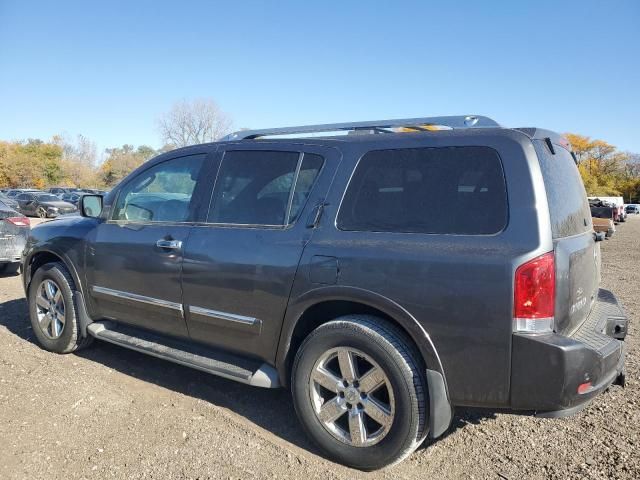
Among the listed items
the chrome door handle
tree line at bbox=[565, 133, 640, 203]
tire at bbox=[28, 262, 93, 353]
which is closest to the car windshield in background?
tire at bbox=[28, 262, 93, 353]

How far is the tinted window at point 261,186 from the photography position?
3.22 m

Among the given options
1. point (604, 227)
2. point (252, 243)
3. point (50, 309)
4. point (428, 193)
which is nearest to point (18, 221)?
point (50, 309)

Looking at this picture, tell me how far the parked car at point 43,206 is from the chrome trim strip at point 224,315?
27757mm

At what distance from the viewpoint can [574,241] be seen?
272 cm

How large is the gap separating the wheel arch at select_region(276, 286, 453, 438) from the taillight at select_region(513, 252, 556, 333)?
46 centimetres

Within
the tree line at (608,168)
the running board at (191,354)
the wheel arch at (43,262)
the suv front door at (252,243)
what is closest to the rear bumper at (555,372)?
the suv front door at (252,243)

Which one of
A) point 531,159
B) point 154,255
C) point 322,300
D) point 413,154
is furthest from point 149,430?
point 531,159

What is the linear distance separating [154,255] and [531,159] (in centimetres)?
263

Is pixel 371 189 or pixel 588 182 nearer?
pixel 371 189

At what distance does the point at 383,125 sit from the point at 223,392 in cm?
231

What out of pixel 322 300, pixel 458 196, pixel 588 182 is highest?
pixel 458 196

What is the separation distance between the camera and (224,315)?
3297 millimetres

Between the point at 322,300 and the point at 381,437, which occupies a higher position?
the point at 322,300

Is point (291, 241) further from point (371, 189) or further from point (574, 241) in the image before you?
point (574, 241)
